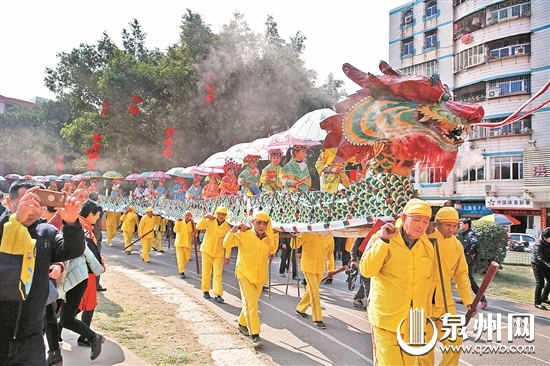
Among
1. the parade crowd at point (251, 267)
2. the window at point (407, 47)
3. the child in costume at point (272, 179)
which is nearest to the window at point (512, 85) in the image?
the window at point (407, 47)

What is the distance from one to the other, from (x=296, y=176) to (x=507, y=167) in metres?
17.5

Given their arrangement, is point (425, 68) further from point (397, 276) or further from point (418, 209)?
point (397, 276)

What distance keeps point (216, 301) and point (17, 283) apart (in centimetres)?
501

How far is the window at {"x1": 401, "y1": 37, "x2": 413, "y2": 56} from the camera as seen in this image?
25.6m

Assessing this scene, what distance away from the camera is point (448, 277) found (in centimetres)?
398

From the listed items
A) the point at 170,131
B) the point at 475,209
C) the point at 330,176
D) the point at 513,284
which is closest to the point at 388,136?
the point at 330,176

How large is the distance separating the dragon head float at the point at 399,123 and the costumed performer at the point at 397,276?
57.8 inches

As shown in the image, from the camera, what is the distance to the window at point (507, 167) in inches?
808

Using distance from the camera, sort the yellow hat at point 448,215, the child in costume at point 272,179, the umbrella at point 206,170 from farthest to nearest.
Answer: the umbrella at point 206,170 < the child in costume at point 272,179 < the yellow hat at point 448,215

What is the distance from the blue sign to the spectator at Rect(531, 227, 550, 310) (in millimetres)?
14546

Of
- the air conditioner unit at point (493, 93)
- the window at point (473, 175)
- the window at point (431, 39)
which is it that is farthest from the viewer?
the window at point (431, 39)

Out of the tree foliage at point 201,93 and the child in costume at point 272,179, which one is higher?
the tree foliage at point 201,93

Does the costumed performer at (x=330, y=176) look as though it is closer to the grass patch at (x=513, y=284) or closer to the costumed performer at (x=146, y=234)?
the grass patch at (x=513, y=284)

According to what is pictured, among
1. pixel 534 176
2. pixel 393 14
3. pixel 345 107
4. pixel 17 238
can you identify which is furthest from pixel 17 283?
pixel 393 14
